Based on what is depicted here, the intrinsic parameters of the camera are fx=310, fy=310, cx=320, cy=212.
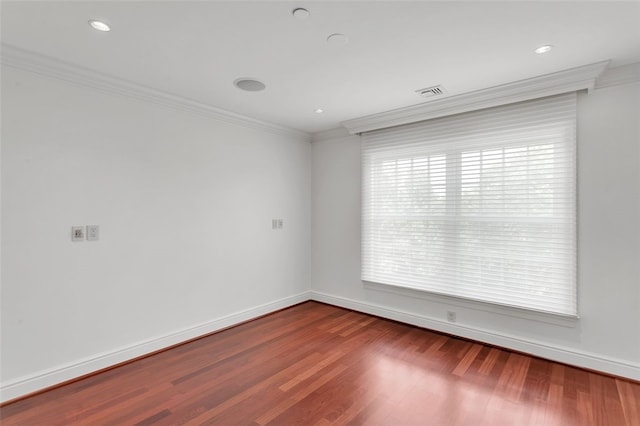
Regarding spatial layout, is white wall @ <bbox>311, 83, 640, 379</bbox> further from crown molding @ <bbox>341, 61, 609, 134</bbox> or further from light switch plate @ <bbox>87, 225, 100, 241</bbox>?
light switch plate @ <bbox>87, 225, 100, 241</bbox>

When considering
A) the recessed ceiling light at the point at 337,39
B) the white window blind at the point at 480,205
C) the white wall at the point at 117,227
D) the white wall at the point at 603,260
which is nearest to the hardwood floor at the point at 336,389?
the white wall at the point at 603,260

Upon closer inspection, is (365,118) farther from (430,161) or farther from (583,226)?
(583,226)

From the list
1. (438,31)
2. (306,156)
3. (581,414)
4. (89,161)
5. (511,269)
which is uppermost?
(438,31)

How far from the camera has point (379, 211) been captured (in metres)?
4.13

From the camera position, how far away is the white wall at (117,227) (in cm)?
237

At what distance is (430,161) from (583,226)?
5.12 feet

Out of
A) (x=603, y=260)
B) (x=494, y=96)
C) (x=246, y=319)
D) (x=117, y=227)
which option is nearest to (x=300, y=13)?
(x=494, y=96)

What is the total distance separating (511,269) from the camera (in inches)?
122

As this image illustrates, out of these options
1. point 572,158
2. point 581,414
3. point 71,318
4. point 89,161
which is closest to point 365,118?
Result: point 572,158

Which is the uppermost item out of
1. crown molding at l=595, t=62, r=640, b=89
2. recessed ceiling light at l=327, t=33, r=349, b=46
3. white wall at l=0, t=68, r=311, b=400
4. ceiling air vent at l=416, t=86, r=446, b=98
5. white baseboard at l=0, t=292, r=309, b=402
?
ceiling air vent at l=416, t=86, r=446, b=98

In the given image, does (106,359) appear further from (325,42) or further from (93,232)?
(325,42)

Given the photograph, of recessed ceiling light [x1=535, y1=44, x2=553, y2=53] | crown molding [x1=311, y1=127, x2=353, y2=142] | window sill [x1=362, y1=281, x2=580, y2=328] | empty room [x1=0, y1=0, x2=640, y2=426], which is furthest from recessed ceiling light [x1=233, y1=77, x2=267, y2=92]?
window sill [x1=362, y1=281, x2=580, y2=328]

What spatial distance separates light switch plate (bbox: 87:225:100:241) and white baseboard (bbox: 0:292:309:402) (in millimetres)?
1024

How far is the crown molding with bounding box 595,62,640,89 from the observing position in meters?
2.56
